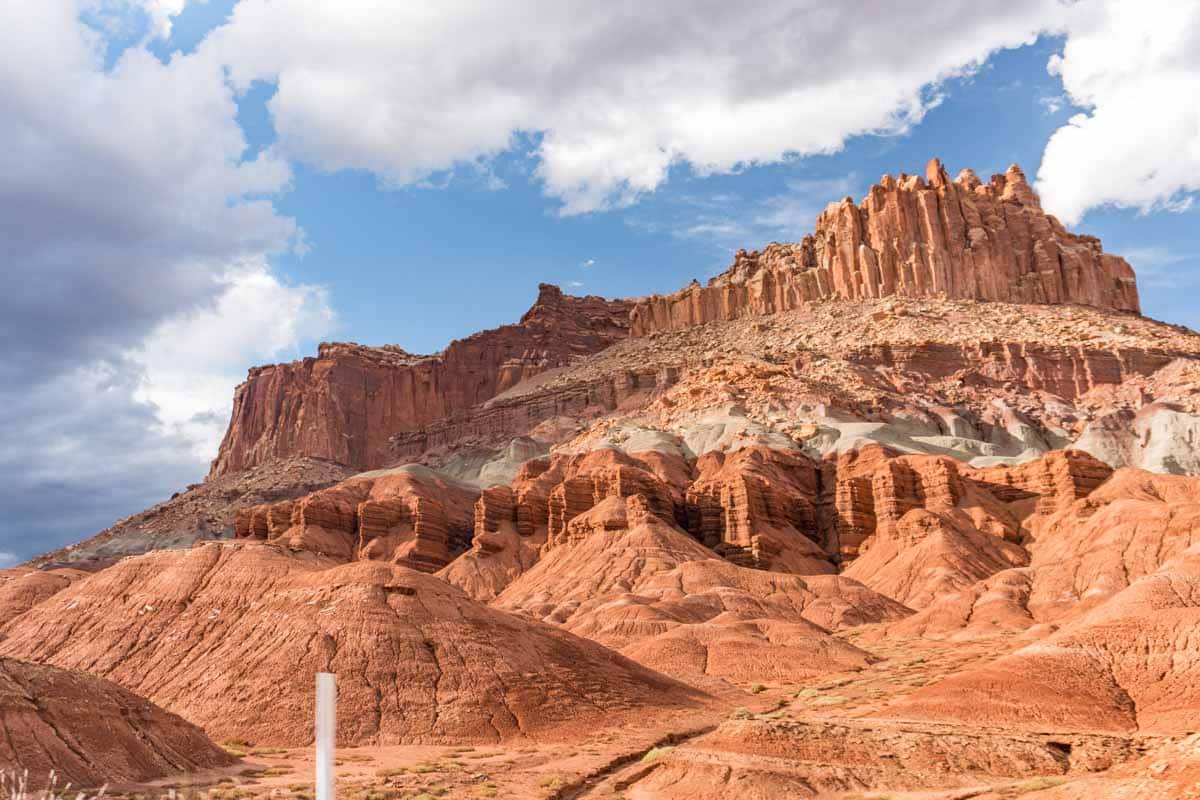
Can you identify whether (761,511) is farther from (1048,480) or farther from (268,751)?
(268,751)

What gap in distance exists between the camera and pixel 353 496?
12825 centimetres

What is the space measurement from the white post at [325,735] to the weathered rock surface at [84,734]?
25932mm

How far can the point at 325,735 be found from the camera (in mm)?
5660

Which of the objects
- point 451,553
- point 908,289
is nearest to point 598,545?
point 451,553

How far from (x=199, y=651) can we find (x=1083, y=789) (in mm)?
40313

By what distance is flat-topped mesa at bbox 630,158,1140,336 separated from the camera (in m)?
167

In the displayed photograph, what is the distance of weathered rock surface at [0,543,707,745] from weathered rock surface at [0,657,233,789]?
8.08 m

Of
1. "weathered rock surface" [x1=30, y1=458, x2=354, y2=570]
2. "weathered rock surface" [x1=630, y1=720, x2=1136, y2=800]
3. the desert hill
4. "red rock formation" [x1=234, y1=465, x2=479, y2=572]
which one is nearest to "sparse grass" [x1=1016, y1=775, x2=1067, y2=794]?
the desert hill

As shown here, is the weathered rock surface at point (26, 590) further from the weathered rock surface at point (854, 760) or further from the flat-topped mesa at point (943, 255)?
the flat-topped mesa at point (943, 255)

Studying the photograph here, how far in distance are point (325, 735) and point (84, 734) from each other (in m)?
29.5

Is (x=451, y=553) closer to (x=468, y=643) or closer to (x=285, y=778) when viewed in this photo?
(x=468, y=643)

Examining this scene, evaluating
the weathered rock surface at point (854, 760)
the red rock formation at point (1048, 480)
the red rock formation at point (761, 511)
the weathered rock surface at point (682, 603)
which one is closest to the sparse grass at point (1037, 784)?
the weathered rock surface at point (854, 760)

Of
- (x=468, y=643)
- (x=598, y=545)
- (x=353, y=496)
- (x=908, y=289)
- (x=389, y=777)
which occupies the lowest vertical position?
(x=389, y=777)

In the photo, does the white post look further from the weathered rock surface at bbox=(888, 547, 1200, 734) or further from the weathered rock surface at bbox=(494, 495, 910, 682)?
the weathered rock surface at bbox=(494, 495, 910, 682)
